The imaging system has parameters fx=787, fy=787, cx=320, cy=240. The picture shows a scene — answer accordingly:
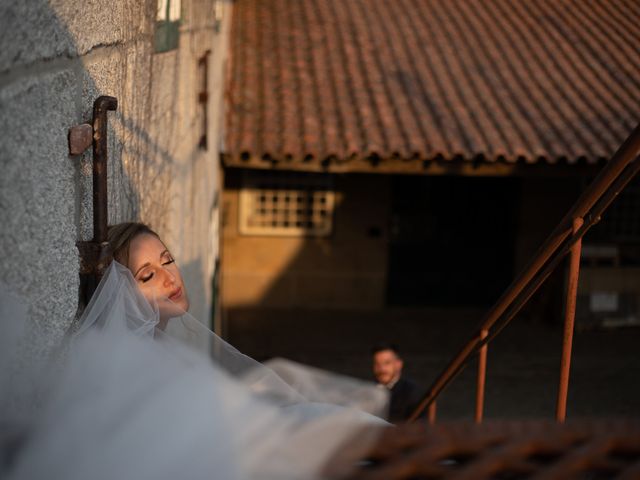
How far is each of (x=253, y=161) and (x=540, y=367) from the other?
383 cm

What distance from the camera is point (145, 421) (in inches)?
48.3

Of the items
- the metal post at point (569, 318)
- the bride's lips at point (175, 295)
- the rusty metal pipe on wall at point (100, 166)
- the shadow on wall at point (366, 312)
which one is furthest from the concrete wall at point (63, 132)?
the shadow on wall at point (366, 312)

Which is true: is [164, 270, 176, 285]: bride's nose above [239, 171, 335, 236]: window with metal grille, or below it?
below

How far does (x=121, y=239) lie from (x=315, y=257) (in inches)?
334

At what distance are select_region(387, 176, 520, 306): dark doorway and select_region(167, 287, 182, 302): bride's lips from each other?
342 inches

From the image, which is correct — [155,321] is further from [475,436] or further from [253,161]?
[253,161]

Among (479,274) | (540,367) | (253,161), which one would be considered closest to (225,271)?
(253,161)

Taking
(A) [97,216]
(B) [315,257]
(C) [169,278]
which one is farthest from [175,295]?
(B) [315,257]

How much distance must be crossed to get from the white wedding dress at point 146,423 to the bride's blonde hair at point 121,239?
49 cm

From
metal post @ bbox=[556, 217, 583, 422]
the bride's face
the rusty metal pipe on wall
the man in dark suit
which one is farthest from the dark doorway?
the rusty metal pipe on wall

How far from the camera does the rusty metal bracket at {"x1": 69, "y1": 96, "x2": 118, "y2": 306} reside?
1861 millimetres

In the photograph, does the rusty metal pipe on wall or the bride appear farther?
the rusty metal pipe on wall

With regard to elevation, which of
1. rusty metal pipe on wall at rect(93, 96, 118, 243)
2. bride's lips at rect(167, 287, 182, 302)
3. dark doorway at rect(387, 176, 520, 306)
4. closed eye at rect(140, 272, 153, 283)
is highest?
dark doorway at rect(387, 176, 520, 306)

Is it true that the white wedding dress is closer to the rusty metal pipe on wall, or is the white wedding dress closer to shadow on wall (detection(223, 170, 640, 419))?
the rusty metal pipe on wall
